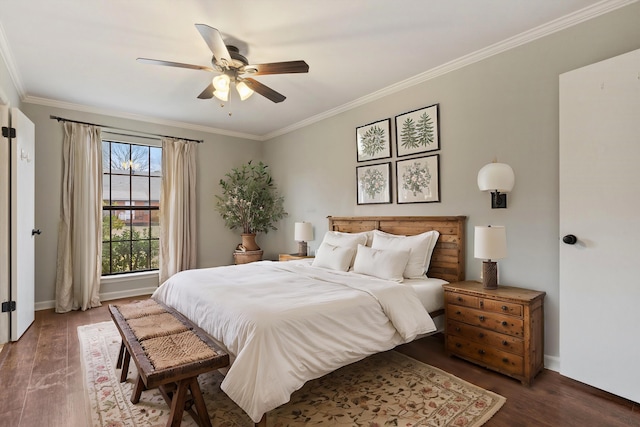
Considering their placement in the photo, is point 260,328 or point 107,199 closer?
point 260,328

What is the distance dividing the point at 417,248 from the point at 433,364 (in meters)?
1.05

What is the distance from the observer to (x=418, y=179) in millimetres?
3551

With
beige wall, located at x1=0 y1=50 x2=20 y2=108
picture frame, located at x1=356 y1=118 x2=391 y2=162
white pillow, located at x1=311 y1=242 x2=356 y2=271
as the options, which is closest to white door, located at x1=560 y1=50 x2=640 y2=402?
picture frame, located at x1=356 y1=118 x2=391 y2=162

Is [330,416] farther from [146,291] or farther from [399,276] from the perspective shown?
[146,291]

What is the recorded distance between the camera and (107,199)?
15.9ft

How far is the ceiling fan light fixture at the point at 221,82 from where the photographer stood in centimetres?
277

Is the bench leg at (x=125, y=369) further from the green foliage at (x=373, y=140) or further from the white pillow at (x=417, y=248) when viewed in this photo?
the green foliage at (x=373, y=140)

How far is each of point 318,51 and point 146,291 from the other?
427 cm

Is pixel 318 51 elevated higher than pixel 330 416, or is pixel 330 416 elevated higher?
pixel 318 51

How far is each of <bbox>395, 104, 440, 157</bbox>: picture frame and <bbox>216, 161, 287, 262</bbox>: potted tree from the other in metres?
2.61

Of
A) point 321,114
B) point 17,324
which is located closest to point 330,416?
point 17,324

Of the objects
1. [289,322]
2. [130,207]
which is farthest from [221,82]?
[130,207]

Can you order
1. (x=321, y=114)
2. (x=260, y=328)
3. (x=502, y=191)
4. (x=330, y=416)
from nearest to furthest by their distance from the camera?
1. (x=260, y=328)
2. (x=330, y=416)
3. (x=502, y=191)
4. (x=321, y=114)

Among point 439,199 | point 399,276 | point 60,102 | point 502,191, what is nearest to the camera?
point 502,191
